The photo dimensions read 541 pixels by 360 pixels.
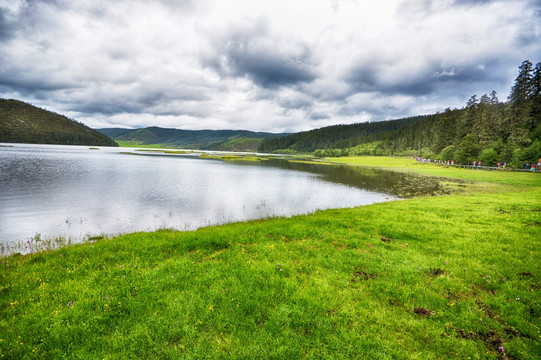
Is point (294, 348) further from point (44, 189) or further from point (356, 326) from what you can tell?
point (44, 189)

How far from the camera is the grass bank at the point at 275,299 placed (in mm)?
5816

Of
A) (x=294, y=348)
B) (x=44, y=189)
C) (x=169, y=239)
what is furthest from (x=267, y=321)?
(x=44, y=189)

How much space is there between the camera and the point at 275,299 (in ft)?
24.8

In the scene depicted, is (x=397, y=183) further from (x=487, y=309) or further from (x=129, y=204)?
(x=129, y=204)

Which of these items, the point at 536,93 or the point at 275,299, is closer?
the point at 275,299

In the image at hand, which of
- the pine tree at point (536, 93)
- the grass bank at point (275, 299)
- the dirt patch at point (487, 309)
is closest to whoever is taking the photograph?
the grass bank at point (275, 299)

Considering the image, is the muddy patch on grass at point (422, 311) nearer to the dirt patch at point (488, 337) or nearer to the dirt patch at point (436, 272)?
the dirt patch at point (488, 337)

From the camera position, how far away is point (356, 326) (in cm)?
648

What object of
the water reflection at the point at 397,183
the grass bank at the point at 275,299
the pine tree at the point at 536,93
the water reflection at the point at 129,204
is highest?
the pine tree at the point at 536,93

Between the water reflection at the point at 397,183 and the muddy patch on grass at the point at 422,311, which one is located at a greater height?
the water reflection at the point at 397,183

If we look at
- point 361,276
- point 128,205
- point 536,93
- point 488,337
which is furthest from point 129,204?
point 536,93

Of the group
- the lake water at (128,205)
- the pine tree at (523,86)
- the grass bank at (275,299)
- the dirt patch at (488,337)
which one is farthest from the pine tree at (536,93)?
the dirt patch at (488,337)

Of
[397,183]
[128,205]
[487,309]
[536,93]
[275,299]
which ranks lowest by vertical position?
[128,205]

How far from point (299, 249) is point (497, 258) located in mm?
8973
